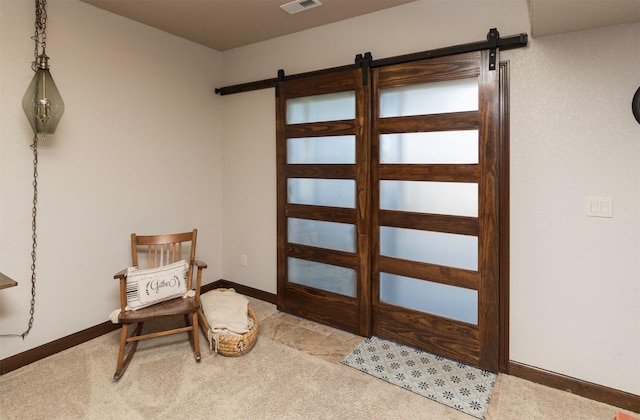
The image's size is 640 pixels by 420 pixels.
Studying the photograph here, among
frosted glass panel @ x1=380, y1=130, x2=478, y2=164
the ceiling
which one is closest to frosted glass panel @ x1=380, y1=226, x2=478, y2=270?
frosted glass panel @ x1=380, y1=130, x2=478, y2=164

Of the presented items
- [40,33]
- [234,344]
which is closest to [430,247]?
[234,344]

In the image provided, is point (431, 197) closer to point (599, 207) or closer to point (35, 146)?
point (599, 207)

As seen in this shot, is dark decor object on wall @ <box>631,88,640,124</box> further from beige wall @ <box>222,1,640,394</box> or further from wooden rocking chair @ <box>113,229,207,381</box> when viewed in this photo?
wooden rocking chair @ <box>113,229,207,381</box>

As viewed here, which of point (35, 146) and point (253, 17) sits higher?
point (253, 17)

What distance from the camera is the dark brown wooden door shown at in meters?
2.49

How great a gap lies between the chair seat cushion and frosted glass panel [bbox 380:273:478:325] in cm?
151

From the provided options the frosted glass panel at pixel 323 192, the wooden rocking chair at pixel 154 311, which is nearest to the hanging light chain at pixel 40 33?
the wooden rocking chair at pixel 154 311

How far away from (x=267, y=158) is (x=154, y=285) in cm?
164

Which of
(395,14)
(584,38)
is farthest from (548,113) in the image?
(395,14)

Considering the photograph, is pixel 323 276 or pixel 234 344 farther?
pixel 323 276

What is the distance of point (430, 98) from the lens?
2.66m

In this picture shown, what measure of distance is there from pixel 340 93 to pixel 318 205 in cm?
99

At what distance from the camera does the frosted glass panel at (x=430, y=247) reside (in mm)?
2561

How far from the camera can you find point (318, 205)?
3.27 meters
